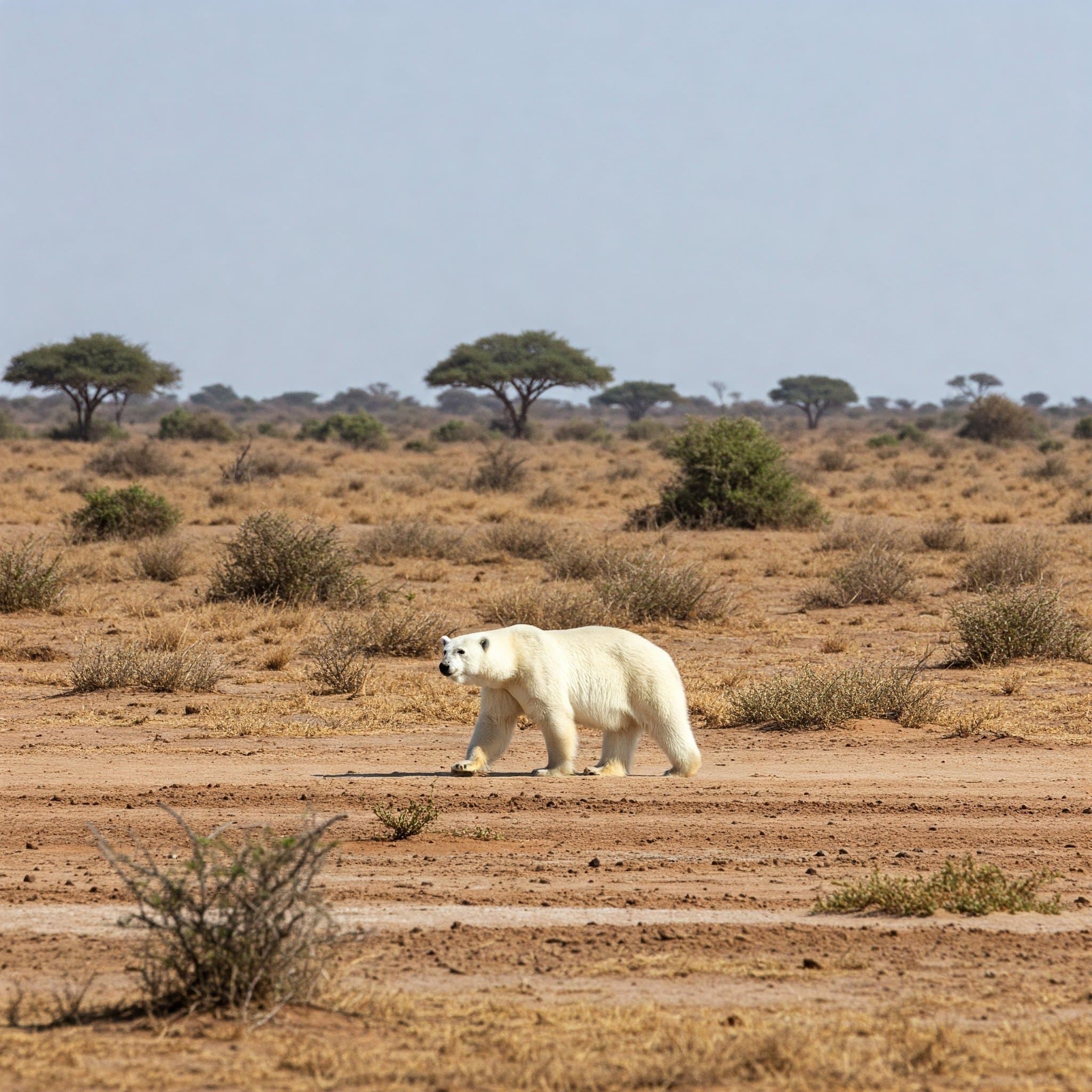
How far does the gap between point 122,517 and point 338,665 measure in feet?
38.4

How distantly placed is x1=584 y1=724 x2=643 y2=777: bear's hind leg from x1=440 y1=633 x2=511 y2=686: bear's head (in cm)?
90

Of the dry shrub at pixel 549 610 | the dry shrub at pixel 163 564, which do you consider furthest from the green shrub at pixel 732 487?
the dry shrub at pixel 549 610

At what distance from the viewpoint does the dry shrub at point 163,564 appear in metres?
19.5

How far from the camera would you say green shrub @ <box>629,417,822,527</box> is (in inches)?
1006

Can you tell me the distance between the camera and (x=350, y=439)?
180 feet

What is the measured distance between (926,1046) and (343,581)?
537 inches

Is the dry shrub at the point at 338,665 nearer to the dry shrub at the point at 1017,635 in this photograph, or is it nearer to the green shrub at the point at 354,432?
the dry shrub at the point at 1017,635

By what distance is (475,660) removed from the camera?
845 cm

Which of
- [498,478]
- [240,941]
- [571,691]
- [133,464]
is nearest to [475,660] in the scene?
[571,691]

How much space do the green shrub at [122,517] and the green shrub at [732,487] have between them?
8215 millimetres

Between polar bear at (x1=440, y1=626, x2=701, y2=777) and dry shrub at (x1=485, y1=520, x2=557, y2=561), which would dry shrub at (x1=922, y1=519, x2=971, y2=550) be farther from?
polar bear at (x1=440, y1=626, x2=701, y2=777)

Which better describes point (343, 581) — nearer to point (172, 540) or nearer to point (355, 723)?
point (172, 540)

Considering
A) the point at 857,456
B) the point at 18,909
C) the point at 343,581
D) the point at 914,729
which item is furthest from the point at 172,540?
the point at 857,456

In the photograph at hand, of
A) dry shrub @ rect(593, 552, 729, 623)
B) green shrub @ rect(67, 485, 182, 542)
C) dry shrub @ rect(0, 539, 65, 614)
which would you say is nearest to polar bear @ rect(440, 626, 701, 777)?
dry shrub @ rect(593, 552, 729, 623)
